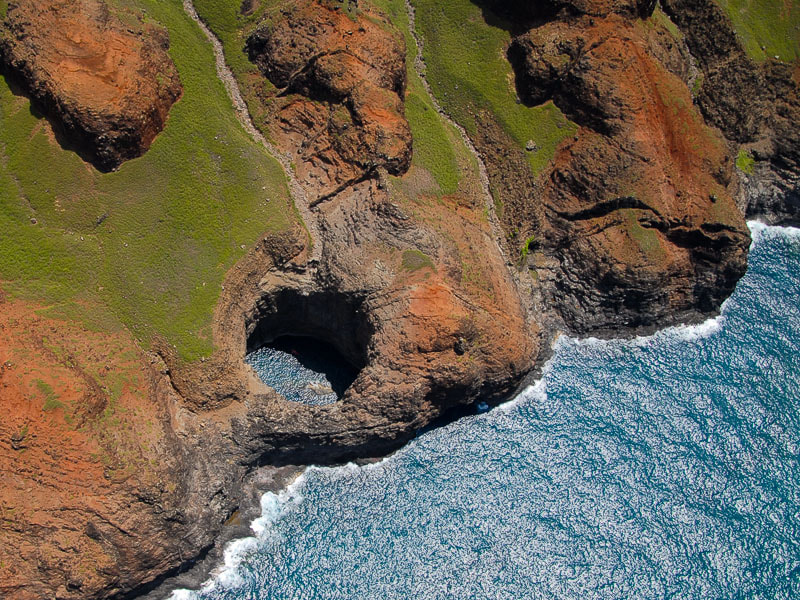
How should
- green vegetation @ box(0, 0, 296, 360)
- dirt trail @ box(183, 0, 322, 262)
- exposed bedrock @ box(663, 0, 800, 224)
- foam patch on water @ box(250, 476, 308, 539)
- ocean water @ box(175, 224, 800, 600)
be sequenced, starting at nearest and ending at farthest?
green vegetation @ box(0, 0, 296, 360), ocean water @ box(175, 224, 800, 600), foam patch on water @ box(250, 476, 308, 539), dirt trail @ box(183, 0, 322, 262), exposed bedrock @ box(663, 0, 800, 224)

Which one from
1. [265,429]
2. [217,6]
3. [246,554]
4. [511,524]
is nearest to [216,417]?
[265,429]

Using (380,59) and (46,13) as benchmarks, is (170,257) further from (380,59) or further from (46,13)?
(380,59)

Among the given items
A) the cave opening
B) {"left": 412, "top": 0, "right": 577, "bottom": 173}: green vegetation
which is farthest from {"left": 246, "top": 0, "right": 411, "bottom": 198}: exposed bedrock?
the cave opening

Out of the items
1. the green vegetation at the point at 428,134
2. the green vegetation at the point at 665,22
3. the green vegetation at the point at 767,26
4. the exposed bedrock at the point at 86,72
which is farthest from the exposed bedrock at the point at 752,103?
the exposed bedrock at the point at 86,72

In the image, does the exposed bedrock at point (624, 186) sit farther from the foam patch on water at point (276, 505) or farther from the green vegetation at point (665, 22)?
the foam patch on water at point (276, 505)

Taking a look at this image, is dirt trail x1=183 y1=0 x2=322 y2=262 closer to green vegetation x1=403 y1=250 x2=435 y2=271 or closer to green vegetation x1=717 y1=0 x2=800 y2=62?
green vegetation x1=403 y1=250 x2=435 y2=271

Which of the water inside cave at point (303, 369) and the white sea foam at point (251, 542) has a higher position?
the water inside cave at point (303, 369)

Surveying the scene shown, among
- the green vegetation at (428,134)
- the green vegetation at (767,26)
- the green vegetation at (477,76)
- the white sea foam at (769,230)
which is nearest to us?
the green vegetation at (428,134)
